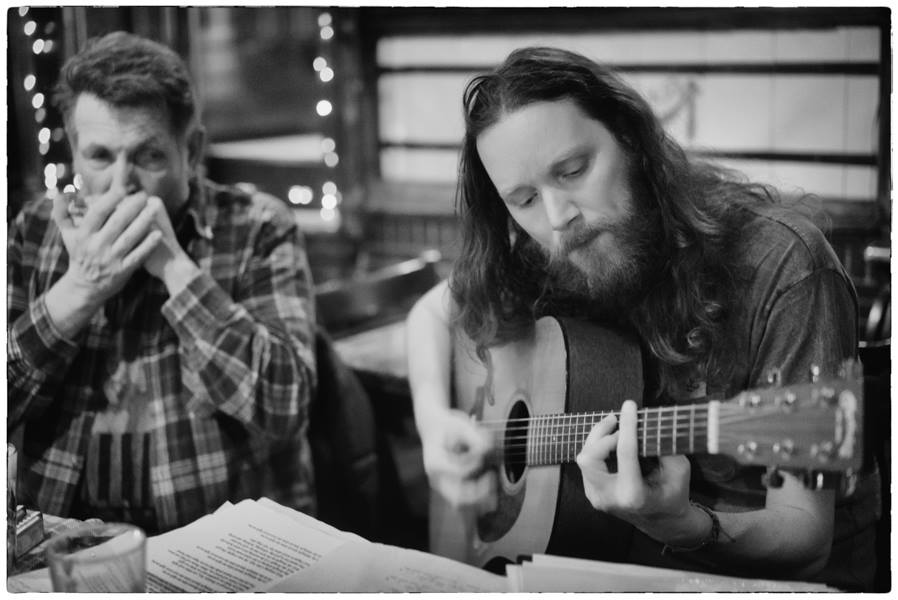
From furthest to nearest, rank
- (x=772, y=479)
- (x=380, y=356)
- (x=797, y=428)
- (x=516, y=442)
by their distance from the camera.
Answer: (x=380, y=356)
(x=516, y=442)
(x=772, y=479)
(x=797, y=428)

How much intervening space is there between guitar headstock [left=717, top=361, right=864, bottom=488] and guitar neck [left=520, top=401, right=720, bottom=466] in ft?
0.10

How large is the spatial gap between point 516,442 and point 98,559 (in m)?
0.74

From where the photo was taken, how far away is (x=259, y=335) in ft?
6.80

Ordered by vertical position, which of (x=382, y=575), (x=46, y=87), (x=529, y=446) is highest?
(x=46, y=87)

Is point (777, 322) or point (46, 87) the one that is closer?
point (777, 322)

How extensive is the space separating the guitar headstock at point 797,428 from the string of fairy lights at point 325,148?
111 centimetres

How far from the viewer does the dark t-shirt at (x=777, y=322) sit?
1790 millimetres

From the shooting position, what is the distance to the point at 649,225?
1.86 m

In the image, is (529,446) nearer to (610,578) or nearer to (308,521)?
(610,578)

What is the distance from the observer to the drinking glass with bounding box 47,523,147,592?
1770mm

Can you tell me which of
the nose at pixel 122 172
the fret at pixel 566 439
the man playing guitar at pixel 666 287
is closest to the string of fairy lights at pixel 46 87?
the nose at pixel 122 172

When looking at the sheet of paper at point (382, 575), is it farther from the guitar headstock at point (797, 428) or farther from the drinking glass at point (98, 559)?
the guitar headstock at point (797, 428)

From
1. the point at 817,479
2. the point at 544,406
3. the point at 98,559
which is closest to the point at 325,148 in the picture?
the point at 544,406

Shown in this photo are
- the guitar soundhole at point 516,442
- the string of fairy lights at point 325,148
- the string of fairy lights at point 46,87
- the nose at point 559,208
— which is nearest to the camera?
the nose at point 559,208
